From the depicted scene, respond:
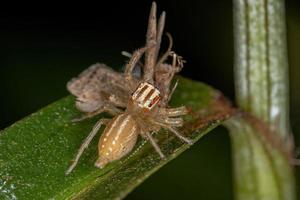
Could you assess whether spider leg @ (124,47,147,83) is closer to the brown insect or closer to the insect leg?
the brown insect

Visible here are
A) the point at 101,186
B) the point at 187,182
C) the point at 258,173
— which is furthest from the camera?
the point at 187,182

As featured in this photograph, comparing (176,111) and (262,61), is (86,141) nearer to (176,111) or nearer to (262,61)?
(176,111)

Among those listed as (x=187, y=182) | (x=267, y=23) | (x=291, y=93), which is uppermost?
(x=267, y=23)

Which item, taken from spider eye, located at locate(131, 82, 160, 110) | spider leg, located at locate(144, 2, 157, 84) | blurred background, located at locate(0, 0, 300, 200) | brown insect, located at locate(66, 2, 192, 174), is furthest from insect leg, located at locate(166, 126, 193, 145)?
blurred background, located at locate(0, 0, 300, 200)

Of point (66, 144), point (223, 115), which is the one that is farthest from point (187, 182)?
point (66, 144)

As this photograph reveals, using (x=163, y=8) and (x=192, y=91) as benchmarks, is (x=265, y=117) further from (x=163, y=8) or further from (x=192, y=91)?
(x=163, y=8)

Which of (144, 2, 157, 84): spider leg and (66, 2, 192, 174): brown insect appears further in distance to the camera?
(144, 2, 157, 84): spider leg

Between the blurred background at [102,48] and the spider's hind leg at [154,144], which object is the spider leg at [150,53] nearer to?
the spider's hind leg at [154,144]
